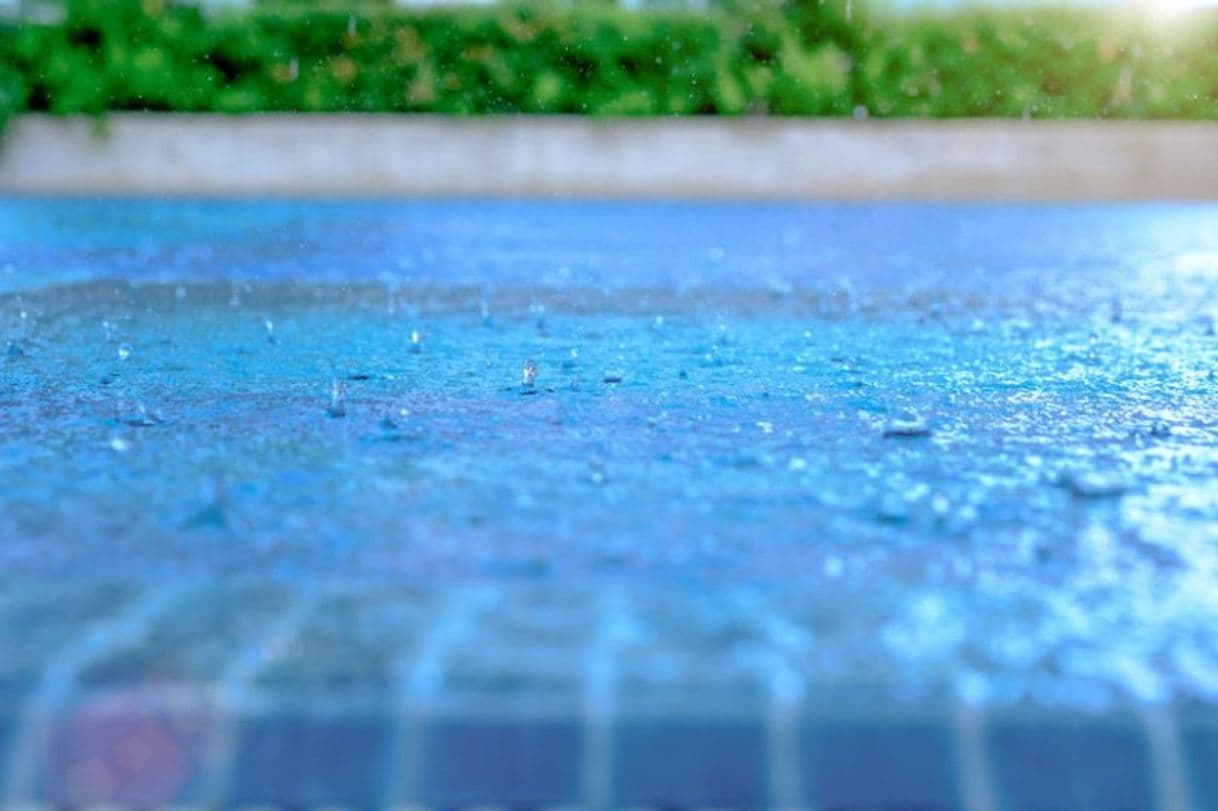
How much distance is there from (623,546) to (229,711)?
84 centimetres

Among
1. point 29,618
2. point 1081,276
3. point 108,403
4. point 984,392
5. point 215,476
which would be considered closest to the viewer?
point 29,618

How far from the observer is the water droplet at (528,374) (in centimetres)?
404

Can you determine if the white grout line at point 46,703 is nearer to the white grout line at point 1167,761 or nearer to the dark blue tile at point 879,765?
the dark blue tile at point 879,765

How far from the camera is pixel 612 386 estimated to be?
4016 millimetres

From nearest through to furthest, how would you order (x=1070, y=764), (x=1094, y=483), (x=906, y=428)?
(x=1070, y=764), (x=1094, y=483), (x=906, y=428)

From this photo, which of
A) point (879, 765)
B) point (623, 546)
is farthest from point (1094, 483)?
point (879, 765)

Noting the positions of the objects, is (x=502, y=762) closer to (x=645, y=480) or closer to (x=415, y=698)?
(x=415, y=698)

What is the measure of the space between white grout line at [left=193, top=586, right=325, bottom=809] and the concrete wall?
1414 cm

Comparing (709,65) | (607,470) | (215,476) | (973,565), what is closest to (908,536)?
(973,565)

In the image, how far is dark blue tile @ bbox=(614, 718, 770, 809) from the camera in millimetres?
1559

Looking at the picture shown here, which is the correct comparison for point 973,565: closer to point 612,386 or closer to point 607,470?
point 607,470

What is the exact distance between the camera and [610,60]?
15.8 m

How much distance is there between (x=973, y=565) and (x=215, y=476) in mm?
1446

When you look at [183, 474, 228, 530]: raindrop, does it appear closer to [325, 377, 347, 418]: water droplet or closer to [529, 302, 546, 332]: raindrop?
[325, 377, 347, 418]: water droplet
